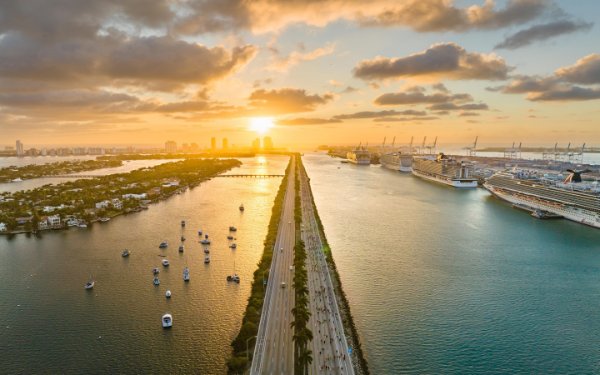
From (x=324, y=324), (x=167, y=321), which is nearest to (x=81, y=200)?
(x=167, y=321)

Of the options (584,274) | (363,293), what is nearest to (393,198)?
(584,274)

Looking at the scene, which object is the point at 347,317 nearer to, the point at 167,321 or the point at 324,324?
the point at 324,324

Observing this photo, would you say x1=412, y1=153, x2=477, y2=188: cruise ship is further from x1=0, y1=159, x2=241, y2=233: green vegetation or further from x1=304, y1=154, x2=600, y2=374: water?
x1=0, y1=159, x2=241, y2=233: green vegetation

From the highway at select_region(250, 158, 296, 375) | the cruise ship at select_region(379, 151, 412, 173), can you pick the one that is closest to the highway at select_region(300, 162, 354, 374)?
the highway at select_region(250, 158, 296, 375)

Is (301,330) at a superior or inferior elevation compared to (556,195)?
inferior

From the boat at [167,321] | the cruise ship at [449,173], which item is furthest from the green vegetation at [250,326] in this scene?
the cruise ship at [449,173]

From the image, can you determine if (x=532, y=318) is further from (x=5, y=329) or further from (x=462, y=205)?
(x=462, y=205)

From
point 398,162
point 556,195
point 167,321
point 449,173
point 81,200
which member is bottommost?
point 167,321
